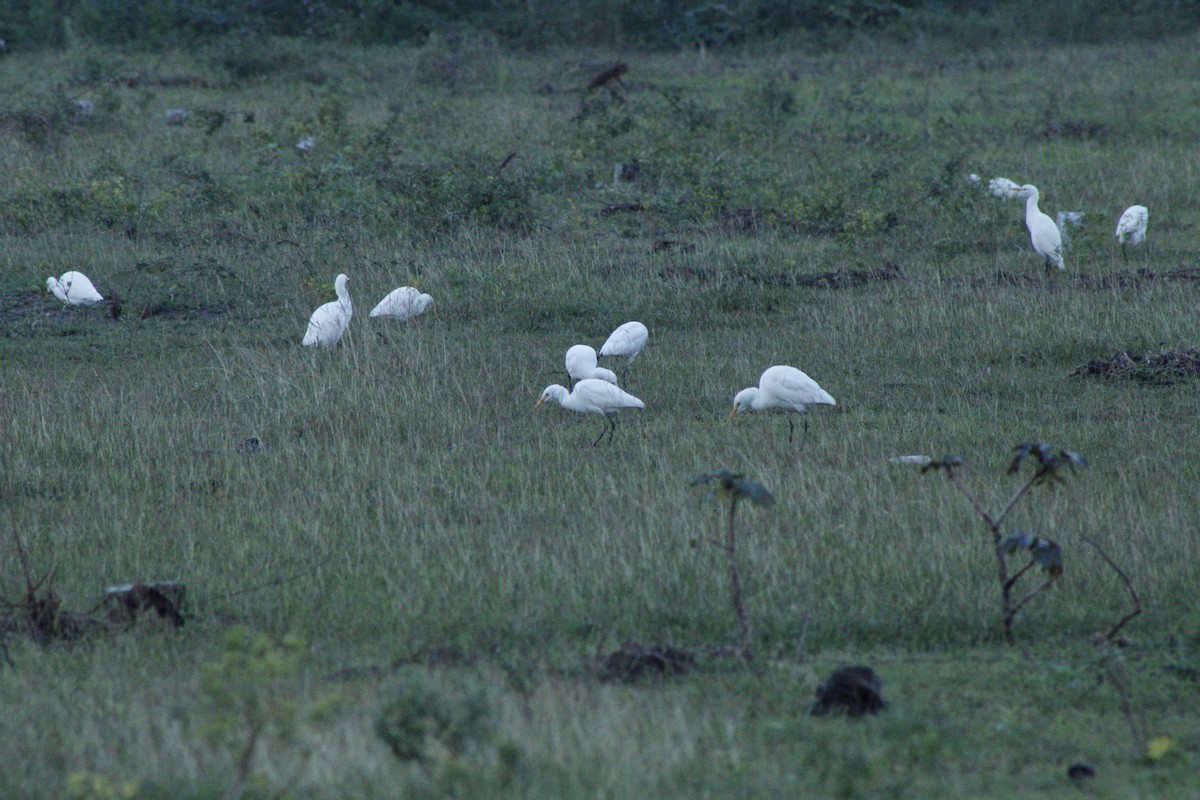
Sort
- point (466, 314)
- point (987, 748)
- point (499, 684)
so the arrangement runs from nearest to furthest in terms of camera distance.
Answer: point (987, 748)
point (499, 684)
point (466, 314)

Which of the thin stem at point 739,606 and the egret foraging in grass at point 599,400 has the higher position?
the egret foraging in grass at point 599,400

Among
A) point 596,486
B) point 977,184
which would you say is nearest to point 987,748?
point 596,486

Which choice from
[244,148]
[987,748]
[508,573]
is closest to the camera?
[987,748]

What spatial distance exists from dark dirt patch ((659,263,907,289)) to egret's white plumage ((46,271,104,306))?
4616mm

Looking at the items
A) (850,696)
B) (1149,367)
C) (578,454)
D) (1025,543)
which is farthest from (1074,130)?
(850,696)

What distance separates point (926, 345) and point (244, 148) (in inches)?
403

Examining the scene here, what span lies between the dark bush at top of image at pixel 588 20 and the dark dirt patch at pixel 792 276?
18.7 meters

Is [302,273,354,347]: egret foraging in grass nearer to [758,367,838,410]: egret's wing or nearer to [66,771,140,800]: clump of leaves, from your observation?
[758,367,838,410]: egret's wing

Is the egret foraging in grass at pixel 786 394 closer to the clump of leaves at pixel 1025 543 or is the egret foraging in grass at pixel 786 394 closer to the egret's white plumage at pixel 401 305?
the clump of leaves at pixel 1025 543

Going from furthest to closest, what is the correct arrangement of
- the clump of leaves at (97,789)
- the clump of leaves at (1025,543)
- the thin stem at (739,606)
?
1. the thin stem at (739,606)
2. the clump of leaves at (1025,543)
3. the clump of leaves at (97,789)

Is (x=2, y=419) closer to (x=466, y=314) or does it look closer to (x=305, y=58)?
(x=466, y=314)

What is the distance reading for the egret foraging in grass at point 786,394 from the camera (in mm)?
7715

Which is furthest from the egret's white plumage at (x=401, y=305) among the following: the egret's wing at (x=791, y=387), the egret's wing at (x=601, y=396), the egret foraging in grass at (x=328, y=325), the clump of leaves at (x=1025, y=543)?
the clump of leaves at (x=1025, y=543)

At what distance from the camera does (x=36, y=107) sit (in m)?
17.7
